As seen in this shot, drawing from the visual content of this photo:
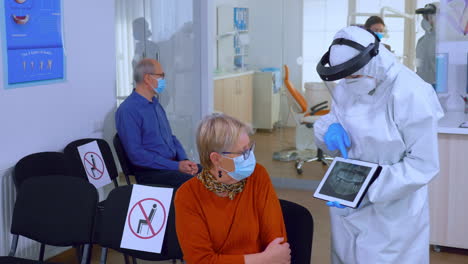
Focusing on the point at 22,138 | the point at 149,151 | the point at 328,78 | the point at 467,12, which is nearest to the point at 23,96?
the point at 22,138

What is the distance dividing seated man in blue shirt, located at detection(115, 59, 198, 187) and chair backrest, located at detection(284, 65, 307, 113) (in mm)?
2307

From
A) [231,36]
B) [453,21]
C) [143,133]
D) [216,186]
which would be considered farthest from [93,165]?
[231,36]

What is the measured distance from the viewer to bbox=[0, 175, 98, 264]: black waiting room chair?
2.89 metres

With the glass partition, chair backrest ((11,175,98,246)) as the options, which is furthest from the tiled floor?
chair backrest ((11,175,98,246))

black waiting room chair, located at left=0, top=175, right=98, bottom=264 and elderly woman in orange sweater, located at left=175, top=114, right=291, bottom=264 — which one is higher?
elderly woman in orange sweater, located at left=175, top=114, right=291, bottom=264

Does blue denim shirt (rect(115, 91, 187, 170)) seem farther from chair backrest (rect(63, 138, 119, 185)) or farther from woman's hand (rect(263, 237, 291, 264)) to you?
woman's hand (rect(263, 237, 291, 264))

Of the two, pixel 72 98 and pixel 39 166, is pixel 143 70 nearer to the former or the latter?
pixel 72 98

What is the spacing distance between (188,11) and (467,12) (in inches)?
94.3

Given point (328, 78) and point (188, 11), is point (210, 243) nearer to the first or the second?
point (328, 78)

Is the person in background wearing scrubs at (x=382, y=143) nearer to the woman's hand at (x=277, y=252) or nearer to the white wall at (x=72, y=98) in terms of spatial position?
the woman's hand at (x=277, y=252)

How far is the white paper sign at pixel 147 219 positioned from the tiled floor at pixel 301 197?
2.51ft

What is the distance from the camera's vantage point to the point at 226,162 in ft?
6.91

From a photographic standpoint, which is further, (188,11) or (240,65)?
(240,65)

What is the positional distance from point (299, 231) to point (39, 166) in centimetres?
187
